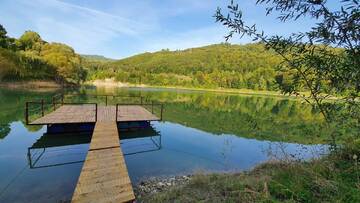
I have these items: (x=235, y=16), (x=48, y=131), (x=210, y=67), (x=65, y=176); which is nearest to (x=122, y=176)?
(x=65, y=176)

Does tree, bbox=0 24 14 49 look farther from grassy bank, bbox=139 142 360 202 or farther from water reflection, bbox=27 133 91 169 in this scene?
grassy bank, bbox=139 142 360 202

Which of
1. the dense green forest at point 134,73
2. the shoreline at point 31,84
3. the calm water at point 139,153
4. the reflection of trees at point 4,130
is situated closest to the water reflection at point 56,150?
the calm water at point 139,153

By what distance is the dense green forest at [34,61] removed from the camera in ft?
123

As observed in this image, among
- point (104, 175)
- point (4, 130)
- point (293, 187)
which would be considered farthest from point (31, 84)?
point (293, 187)

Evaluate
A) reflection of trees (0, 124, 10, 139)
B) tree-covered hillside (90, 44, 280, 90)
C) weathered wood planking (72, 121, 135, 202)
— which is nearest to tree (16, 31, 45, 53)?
tree-covered hillside (90, 44, 280, 90)

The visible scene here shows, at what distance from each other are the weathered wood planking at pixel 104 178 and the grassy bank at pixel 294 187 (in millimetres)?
831

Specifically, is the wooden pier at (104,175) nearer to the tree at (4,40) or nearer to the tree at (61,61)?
the tree at (4,40)

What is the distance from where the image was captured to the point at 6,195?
5.30m

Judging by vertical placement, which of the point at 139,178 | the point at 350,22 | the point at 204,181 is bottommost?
the point at 139,178

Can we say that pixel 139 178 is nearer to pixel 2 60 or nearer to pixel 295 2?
pixel 295 2

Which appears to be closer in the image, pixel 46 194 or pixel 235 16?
pixel 235 16

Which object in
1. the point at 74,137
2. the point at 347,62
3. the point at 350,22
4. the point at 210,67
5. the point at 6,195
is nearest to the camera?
the point at 350,22

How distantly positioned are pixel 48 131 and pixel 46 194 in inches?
251

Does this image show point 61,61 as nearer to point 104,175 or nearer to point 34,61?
point 34,61
